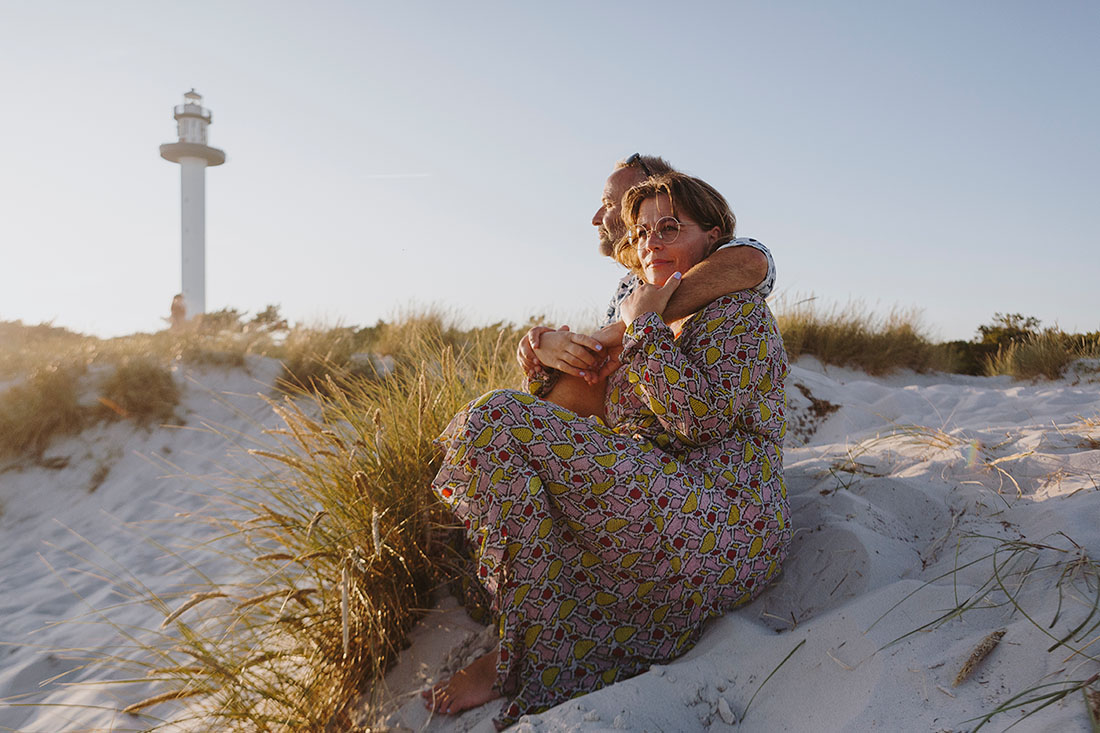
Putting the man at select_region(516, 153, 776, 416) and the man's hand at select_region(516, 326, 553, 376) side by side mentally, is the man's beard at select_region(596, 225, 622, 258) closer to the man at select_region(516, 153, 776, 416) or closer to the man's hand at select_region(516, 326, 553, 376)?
the man at select_region(516, 153, 776, 416)

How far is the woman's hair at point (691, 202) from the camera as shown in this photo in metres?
2.42

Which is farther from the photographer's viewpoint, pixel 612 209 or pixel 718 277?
pixel 612 209

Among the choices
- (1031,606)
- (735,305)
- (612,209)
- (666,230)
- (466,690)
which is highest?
(612,209)

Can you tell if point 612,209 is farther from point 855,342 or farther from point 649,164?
point 855,342

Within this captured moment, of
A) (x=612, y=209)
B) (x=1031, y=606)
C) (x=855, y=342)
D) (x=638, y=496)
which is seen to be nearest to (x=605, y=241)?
(x=612, y=209)

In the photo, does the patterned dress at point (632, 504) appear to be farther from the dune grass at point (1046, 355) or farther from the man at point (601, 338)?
the dune grass at point (1046, 355)

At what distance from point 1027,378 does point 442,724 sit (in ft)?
28.3

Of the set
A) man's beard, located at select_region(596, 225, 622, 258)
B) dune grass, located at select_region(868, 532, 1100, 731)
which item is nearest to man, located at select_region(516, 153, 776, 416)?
man's beard, located at select_region(596, 225, 622, 258)

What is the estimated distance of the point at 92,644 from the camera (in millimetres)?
3996

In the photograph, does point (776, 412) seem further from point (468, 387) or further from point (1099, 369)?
point (1099, 369)

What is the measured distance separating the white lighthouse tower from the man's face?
2945 cm

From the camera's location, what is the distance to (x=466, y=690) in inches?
89.9

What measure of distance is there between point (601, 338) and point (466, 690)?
125 cm

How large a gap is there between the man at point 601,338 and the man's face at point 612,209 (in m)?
0.55
